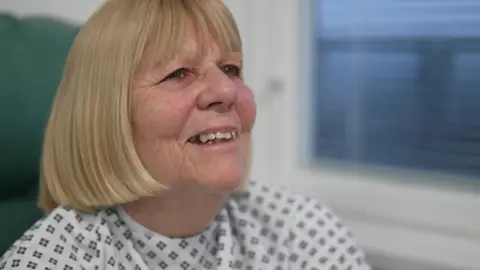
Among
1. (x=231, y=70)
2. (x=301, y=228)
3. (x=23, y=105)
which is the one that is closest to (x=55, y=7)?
(x=23, y=105)

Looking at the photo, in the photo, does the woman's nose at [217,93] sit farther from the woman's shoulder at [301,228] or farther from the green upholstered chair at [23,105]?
the green upholstered chair at [23,105]

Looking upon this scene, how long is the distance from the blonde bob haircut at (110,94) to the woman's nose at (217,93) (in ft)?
0.18

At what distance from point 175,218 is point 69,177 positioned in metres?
0.17

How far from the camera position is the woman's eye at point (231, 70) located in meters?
1.14

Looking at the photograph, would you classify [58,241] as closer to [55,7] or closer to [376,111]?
[55,7]

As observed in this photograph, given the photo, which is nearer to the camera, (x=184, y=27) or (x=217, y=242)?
(x=184, y=27)

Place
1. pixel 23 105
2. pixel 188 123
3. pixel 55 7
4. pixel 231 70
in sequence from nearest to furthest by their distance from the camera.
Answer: pixel 188 123 → pixel 231 70 → pixel 23 105 → pixel 55 7

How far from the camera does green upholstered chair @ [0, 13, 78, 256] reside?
4.10 feet

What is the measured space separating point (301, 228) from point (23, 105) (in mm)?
521

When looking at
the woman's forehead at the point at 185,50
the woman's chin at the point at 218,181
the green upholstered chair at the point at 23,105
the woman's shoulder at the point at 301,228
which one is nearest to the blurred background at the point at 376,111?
the green upholstered chair at the point at 23,105

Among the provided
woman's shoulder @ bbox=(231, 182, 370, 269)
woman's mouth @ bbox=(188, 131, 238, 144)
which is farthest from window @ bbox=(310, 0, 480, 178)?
woman's mouth @ bbox=(188, 131, 238, 144)

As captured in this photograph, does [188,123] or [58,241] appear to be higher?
[188,123]

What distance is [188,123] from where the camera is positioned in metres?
1.04

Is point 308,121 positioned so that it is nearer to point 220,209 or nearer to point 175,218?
point 220,209
